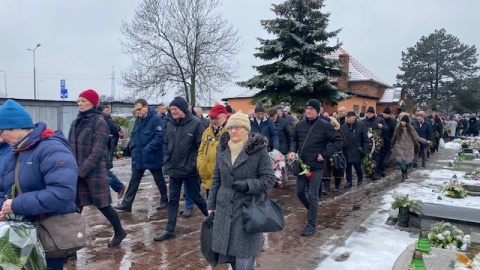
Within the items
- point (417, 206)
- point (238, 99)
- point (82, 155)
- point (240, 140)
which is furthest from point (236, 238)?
point (238, 99)

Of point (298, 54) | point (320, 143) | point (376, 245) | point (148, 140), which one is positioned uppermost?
point (298, 54)

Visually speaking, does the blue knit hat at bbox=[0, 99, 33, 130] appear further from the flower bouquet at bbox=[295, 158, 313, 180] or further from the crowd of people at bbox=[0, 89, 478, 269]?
the flower bouquet at bbox=[295, 158, 313, 180]

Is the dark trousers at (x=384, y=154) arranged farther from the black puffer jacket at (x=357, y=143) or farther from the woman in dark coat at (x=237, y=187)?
the woman in dark coat at (x=237, y=187)

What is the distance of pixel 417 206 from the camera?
5.62 m

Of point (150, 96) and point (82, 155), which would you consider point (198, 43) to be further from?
point (82, 155)

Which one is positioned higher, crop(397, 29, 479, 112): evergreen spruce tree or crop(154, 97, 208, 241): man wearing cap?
crop(397, 29, 479, 112): evergreen spruce tree

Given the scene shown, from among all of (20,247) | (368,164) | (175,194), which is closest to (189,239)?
(175,194)

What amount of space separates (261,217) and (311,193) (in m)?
2.39

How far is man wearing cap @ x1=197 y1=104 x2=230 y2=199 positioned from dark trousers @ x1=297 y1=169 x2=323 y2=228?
4.45 feet

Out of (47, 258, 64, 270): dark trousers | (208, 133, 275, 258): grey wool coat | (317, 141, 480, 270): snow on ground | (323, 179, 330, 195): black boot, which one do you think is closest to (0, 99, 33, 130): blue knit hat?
(47, 258, 64, 270): dark trousers

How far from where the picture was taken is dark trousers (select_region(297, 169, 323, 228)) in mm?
5504

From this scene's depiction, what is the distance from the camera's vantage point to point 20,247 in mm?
2463

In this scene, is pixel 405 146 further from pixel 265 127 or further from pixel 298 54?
pixel 298 54

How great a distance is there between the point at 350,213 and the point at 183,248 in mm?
3280
